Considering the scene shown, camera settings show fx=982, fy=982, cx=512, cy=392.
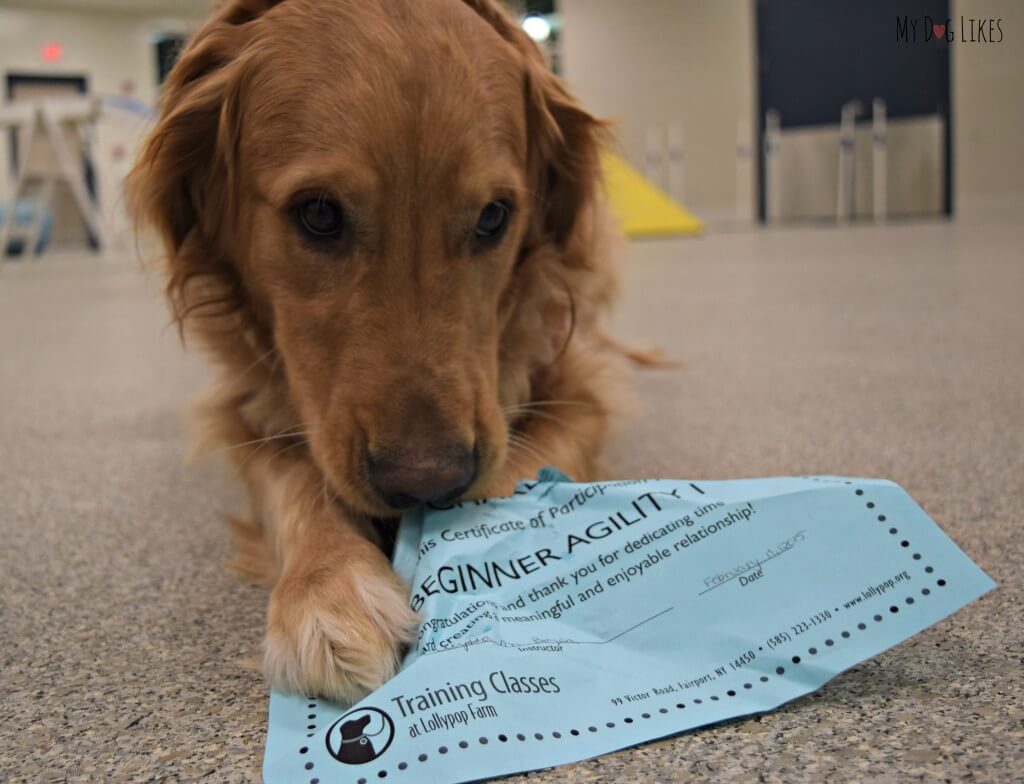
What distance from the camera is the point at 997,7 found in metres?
10.8

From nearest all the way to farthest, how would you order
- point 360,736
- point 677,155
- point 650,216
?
point 360,736, point 650,216, point 677,155

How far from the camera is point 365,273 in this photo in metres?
1.25

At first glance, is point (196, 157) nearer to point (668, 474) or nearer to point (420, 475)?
point (420, 475)

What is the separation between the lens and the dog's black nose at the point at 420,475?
1.07 meters

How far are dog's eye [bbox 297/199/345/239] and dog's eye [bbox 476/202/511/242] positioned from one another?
19cm

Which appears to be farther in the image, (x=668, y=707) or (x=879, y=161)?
(x=879, y=161)

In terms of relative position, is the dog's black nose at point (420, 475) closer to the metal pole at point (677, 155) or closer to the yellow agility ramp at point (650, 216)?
the yellow agility ramp at point (650, 216)

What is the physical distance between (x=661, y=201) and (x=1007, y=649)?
10.7 metres

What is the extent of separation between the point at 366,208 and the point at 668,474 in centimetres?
→ 74

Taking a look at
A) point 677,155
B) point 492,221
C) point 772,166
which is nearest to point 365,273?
point 492,221

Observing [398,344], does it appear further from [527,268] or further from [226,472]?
[226,472]

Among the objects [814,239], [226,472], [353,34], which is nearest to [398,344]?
[353,34]

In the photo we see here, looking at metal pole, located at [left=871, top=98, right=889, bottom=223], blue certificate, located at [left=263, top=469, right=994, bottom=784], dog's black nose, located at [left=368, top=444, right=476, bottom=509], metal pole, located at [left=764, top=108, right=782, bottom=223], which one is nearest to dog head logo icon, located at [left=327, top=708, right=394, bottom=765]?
blue certificate, located at [left=263, top=469, right=994, bottom=784]

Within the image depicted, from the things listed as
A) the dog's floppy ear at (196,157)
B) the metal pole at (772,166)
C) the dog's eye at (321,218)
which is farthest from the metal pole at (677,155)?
the dog's eye at (321,218)
